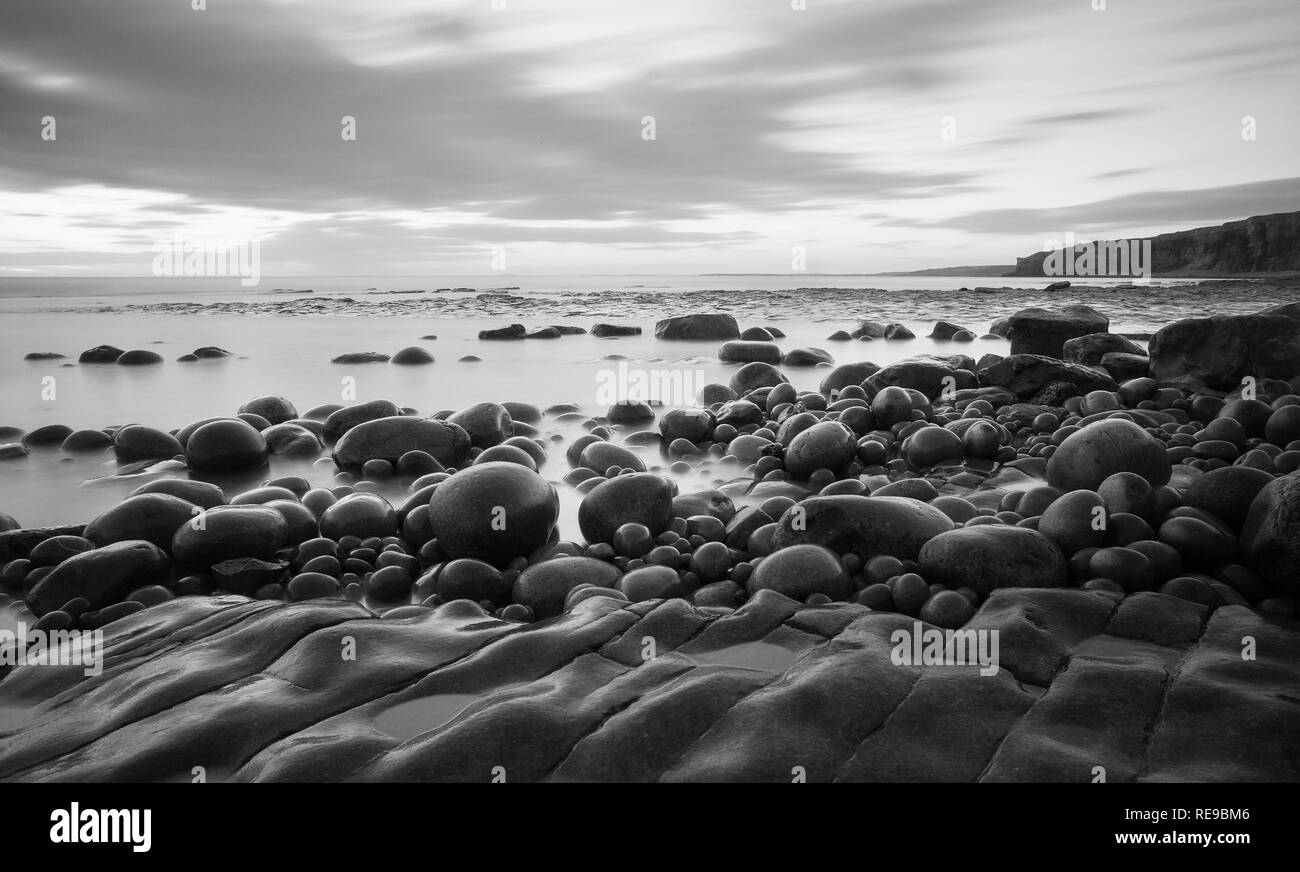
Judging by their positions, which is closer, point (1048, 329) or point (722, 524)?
point (722, 524)

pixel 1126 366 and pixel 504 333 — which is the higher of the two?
pixel 504 333

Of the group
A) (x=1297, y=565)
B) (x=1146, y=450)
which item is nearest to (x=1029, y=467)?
(x=1146, y=450)

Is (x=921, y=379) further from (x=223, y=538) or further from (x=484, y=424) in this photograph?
(x=223, y=538)

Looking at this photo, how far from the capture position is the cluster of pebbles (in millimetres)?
3812

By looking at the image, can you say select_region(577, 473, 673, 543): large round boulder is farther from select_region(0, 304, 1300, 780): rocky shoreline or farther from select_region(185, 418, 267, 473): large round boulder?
select_region(185, 418, 267, 473): large round boulder

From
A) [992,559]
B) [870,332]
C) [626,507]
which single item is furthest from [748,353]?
[992,559]

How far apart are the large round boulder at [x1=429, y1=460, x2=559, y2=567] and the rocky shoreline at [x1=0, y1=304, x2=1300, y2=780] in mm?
16

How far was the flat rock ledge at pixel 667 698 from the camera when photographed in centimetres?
235

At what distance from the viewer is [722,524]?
487 cm

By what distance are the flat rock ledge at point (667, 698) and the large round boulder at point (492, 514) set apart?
101cm

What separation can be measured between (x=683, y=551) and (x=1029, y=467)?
328 centimetres

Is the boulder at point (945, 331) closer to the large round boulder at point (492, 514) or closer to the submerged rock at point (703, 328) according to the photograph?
the submerged rock at point (703, 328)

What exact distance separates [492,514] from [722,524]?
1390 millimetres
